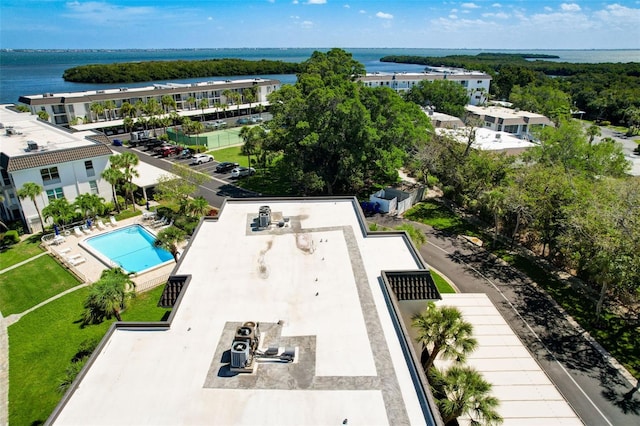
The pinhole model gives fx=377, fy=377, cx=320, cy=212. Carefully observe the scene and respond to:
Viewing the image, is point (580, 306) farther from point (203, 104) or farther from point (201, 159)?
point (203, 104)

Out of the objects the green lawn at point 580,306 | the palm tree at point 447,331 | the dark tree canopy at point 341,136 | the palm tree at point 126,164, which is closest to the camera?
the palm tree at point 447,331

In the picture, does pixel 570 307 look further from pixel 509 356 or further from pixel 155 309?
pixel 155 309

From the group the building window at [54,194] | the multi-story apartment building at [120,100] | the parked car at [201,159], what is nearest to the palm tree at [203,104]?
the multi-story apartment building at [120,100]

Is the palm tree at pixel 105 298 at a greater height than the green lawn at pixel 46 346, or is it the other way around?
the palm tree at pixel 105 298

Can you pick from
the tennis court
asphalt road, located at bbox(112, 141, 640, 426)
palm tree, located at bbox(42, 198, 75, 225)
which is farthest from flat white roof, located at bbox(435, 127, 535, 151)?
palm tree, located at bbox(42, 198, 75, 225)

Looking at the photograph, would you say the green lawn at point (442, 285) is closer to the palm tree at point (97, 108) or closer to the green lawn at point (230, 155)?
the green lawn at point (230, 155)

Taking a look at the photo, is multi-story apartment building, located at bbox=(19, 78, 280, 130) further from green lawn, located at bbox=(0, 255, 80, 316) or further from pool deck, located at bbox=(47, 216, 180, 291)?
green lawn, located at bbox=(0, 255, 80, 316)
